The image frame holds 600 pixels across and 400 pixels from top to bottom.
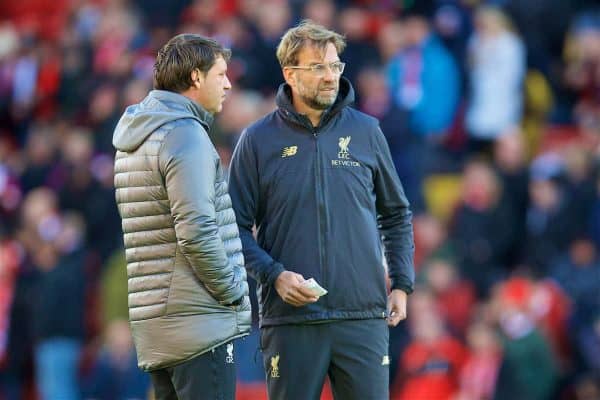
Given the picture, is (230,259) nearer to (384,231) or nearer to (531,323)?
(384,231)

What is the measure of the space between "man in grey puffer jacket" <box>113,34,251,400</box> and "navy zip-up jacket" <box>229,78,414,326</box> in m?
0.52

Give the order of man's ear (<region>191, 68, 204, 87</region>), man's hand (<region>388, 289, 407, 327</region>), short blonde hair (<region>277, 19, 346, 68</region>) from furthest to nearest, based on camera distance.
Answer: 1. man's hand (<region>388, 289, 407, 327</region>)
2. short blonde hair (<region>277, 19, 346, 68</region>)
3. man's ear (<region>191, 68, 204, 87</region>)

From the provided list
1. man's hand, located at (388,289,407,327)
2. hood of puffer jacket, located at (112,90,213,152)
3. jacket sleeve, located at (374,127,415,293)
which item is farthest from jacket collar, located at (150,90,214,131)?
man's hand, located at (388,289,407,327)

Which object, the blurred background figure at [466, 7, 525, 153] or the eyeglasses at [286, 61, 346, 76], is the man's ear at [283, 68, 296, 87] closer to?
the eyeglasses at [286, 61, 346, 76]

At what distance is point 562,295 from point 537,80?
3535 mm

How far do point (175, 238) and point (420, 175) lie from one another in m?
7.53

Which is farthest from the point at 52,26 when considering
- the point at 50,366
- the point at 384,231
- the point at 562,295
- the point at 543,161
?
the point at 384,231

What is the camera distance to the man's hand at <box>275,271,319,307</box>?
6.10 metres

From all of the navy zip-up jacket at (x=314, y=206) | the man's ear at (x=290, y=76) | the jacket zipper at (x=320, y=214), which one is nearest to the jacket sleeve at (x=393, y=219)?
the navy zip-up jacket at (x=314, y=206)

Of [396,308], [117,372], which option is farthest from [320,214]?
[117,372]

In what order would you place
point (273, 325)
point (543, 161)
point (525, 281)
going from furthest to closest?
1. point (543, 161)
2. point (525, 281)
3. point (273, 325)

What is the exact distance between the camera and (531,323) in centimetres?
1114

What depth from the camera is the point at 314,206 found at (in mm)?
6367

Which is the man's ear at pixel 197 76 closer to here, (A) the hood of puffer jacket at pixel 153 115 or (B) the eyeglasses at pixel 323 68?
(A) the hood of puffer jacket at pixel 153 115
